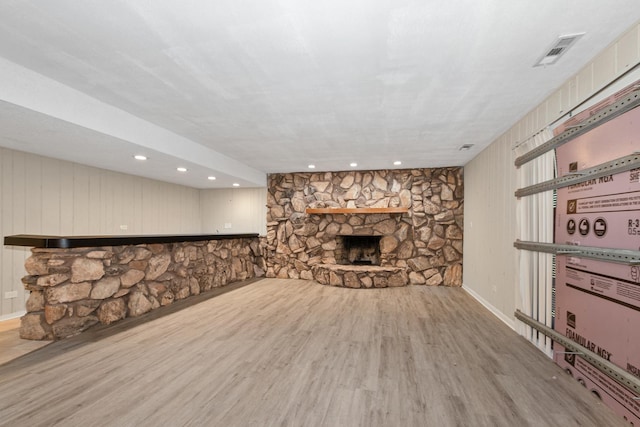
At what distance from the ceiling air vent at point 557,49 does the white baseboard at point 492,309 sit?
271 cm

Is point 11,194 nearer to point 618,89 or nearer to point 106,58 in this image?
point 106,58

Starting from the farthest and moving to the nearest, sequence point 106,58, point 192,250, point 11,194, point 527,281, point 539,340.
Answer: point 192,250, point 11,194, point 527,281, point 539,340, point 106,58

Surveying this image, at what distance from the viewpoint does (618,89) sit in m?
1.79

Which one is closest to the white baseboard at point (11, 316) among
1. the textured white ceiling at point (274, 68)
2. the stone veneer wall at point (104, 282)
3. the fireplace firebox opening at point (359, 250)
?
the stone veneer wall at point (104, 282)

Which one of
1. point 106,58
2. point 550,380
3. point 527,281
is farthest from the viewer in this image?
point 527,281

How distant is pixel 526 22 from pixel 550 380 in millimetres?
2533

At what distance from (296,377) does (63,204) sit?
4.46m

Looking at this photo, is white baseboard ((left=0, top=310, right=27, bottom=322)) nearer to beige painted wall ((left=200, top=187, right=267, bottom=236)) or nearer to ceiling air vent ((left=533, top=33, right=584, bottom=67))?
beige painted wall ((left=200, top=187, right=267, bottom=236))

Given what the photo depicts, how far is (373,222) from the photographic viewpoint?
5895 mm

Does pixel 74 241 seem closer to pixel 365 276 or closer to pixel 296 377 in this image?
pixel 296 377

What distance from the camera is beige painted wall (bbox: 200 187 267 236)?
6.59 m

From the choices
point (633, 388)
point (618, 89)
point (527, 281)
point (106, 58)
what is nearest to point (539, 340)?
point (527, 281)

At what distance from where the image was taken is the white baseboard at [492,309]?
3230 mm

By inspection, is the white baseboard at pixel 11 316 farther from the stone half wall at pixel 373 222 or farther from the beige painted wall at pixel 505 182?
the beige painted wall at pixel 505 182
